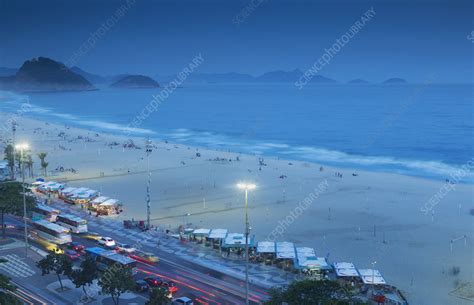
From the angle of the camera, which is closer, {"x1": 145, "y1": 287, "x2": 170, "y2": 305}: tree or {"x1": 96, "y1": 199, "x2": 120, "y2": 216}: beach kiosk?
{"x1": 145, "y1": 287, "x2": 170, "y2": 305}: tree

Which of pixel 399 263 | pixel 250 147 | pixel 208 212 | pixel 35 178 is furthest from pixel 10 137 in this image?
pixel 399 263

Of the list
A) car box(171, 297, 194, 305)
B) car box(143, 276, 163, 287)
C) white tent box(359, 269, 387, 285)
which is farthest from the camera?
white tent box(359, 269, 387, 285)

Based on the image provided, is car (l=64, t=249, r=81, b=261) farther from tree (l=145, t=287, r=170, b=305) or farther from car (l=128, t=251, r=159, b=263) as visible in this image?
tree (l=145, t=287, r=170, b=305)

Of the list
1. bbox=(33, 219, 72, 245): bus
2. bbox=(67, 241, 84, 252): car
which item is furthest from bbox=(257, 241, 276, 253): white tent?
bbox=(33, 219, 72, 245): bus

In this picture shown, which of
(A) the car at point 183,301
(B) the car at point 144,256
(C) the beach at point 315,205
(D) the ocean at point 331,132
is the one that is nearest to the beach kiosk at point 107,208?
(C) the beach at point 315,205

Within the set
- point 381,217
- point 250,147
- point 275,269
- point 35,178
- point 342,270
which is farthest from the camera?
point 250,147

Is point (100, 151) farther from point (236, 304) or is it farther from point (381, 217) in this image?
point (236, 304)
